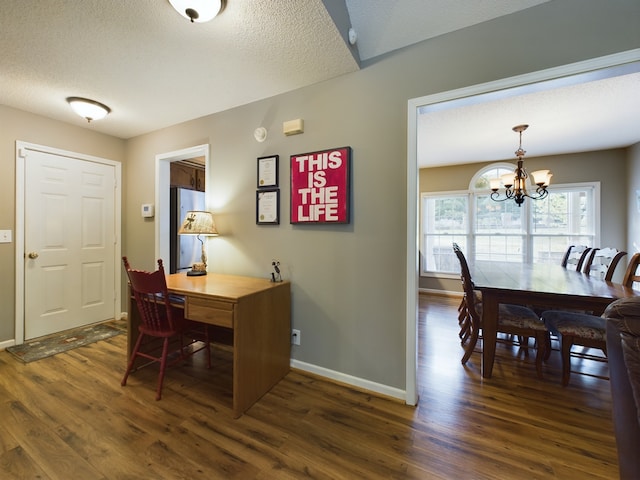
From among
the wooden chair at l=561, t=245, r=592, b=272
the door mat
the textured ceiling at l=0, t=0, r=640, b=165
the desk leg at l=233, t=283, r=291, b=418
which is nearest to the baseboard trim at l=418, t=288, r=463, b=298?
the wooden chair at l=561, t=245, r=592, b=272

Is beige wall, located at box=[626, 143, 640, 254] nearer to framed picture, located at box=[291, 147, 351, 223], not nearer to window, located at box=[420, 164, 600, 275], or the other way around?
window, located at box=[420, 164, 600, 275]

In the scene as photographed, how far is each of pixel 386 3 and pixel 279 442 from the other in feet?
8.97

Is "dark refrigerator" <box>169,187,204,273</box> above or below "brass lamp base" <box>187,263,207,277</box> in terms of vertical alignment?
above

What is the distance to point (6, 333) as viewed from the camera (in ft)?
8.58

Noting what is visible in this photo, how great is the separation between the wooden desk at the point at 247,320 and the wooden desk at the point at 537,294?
64.1 inches

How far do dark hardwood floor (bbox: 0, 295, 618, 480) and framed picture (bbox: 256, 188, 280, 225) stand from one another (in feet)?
4.32

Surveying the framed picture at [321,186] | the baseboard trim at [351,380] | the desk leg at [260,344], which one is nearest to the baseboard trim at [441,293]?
the baseboard trim at [351,380]

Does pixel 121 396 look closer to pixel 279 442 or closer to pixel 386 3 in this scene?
pixel 279 442

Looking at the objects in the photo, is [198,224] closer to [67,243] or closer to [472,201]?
[67,243]

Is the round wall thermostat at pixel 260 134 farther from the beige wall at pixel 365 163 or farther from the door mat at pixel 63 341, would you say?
the door mat at pixel 63 341

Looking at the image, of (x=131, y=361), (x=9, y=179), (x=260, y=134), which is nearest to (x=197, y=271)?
(x=131, y=361)

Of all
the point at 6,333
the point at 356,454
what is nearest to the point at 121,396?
the point at 356,454

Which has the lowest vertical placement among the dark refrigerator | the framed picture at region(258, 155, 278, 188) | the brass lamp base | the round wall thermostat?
the brass lamp base

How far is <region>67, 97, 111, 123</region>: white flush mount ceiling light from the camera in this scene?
242cm
